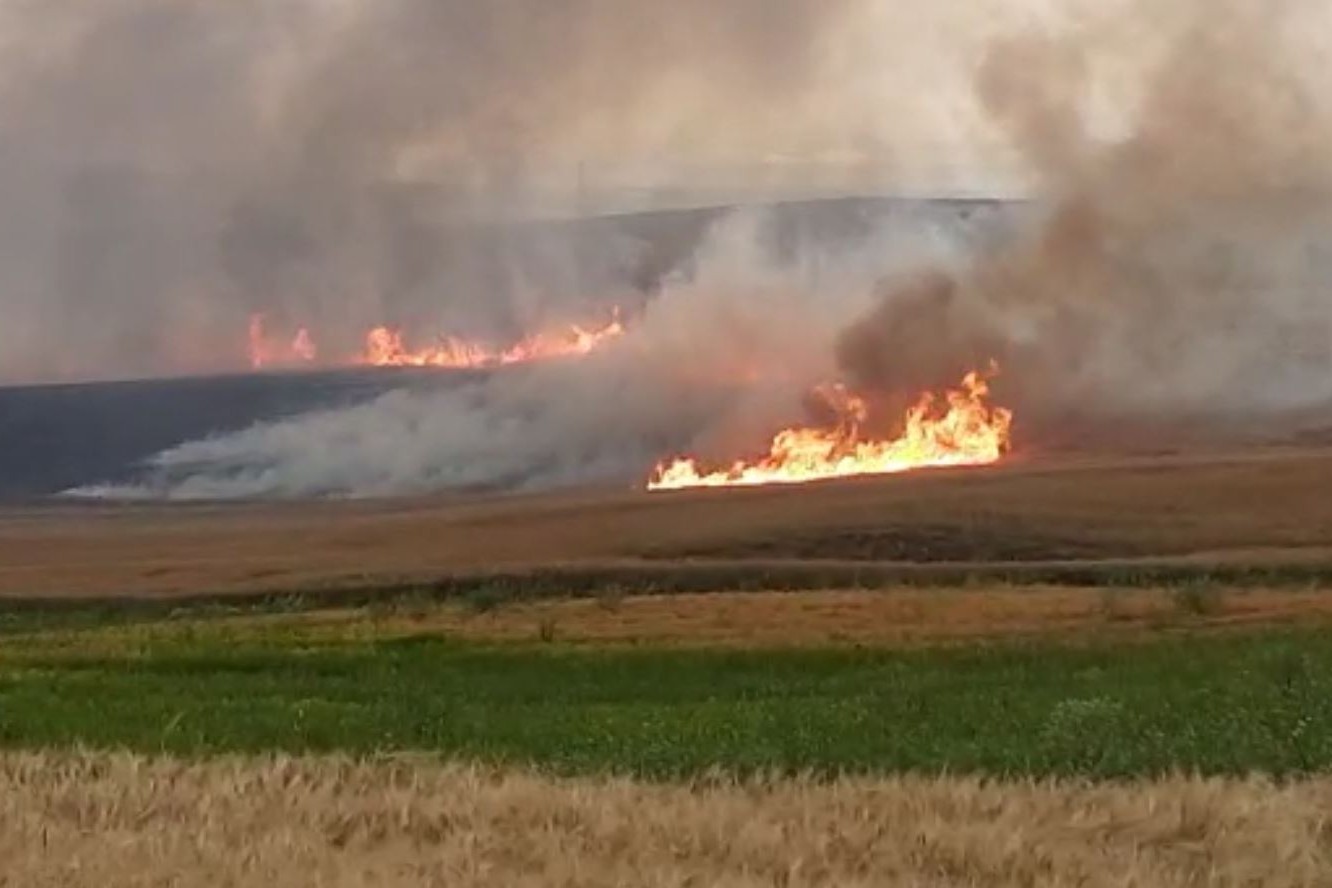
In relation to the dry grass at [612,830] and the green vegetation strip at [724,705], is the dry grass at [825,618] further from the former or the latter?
the dry grass at [612,830]

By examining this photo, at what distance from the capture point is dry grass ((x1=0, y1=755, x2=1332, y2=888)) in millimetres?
11070

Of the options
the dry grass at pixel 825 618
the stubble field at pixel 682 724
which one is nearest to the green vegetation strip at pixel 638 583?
the stubble field at pixel 682 724

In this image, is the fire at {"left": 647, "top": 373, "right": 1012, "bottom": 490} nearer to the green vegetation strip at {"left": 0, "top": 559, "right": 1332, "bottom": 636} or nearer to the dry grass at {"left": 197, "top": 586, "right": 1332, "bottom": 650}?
the green vegetation strip at {"left": 0, "top": 559, "right": 1332, "bottom": 636}

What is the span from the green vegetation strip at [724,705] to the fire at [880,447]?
106313 mm

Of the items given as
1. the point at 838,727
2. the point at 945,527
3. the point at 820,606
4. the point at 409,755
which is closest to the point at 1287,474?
the point at 945,527

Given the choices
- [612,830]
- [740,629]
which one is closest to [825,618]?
[740,629]

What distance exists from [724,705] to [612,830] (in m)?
16.1

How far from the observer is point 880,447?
512ft

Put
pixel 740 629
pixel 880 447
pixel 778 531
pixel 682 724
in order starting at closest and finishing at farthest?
pixel 682 724, pixel 740 629, pixel 778 531, pixel 880 447

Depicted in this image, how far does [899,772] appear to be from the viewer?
1709cm

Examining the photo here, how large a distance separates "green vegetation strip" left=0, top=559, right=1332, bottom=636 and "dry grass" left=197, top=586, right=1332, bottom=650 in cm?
488

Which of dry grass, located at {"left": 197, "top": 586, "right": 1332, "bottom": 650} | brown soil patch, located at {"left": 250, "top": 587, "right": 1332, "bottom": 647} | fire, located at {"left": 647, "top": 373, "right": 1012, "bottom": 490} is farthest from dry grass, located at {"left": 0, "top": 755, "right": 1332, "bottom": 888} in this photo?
fire, located at {"left": 647, "top": 373, "right": 1012, "bottom": 490}

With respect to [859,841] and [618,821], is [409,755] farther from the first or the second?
[859,841]

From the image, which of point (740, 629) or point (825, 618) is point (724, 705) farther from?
point (825, 618)
